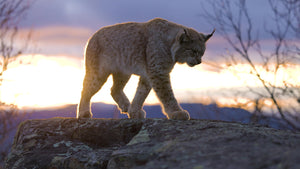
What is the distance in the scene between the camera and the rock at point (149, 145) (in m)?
2.36

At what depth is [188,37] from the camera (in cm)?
455

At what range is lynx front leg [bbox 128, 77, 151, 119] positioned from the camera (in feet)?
17.6

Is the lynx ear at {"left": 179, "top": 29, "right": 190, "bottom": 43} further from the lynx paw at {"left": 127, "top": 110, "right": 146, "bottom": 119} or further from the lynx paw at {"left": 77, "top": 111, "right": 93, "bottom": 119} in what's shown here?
the lynx paw at {"left": 77, "top": 111, "right": 93, "bottom": 119}

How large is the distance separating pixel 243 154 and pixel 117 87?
3.79 m

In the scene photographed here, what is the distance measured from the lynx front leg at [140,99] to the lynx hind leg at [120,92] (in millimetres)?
511

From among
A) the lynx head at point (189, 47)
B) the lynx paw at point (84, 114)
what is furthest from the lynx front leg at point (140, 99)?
the lynx head at point (189, 47)

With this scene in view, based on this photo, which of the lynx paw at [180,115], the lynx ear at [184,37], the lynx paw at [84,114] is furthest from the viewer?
the lynx paw at [84,114]

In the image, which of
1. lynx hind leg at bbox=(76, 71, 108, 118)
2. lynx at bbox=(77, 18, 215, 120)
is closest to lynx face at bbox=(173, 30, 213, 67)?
lynx at bbox=(77, 18, 215, 120)

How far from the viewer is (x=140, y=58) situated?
16.1 feet

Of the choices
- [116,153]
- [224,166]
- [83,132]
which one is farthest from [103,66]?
[224,166]

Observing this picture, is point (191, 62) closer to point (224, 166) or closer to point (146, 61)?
point (146, 61)

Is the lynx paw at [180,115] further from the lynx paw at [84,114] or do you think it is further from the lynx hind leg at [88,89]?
the lynx paw at [84,114]

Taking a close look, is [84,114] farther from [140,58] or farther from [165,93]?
[165,93]

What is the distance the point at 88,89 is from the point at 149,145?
2.72 m
